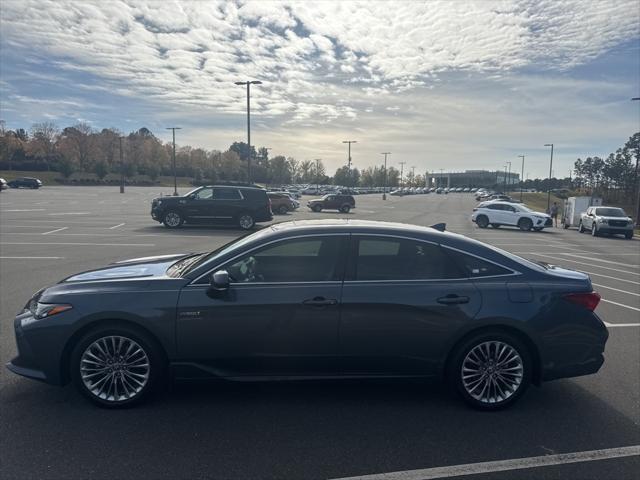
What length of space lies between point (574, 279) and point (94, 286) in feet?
13.7

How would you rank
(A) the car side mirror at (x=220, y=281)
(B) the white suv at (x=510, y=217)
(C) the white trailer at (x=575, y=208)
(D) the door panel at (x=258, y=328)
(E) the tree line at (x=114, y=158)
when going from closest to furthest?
1. (A) the car side mirror at (x=220, y=281)
2. (D) the door panel at (x=258, y=328)
3. (B) the white suv at (x=510, y=217)
4. (C) the white trailer at (x=575, y=208)
5. (E) the tree line at (x=114, y=158)

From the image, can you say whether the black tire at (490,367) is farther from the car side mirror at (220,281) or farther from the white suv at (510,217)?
the white suv at (510,217)

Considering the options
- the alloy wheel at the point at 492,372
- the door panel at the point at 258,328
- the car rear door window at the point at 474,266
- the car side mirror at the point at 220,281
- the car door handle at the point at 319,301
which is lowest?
the alloy wheel at the point at 492,372

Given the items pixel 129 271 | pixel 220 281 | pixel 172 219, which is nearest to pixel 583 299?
pixel 220 281

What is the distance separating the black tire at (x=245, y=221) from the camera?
21047 millimetres

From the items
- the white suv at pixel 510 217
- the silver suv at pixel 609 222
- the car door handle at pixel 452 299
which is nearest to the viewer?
the car door handle at pixel 452 299

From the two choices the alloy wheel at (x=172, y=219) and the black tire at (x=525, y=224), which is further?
the black tire at (x=525, y=224)

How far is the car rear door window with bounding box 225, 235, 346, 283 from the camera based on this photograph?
13.0ft

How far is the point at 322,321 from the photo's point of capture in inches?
151

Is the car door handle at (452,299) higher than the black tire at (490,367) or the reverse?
higher

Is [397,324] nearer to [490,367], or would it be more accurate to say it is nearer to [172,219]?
[490,367]

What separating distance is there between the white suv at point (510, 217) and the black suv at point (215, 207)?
13.9 m

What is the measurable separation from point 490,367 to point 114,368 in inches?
123

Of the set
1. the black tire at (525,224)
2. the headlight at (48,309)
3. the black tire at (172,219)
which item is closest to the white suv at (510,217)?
the black tire at (525,224)
